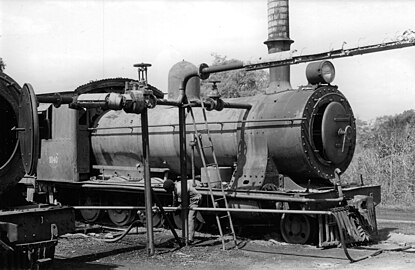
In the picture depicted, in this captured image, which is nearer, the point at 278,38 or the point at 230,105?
the point at 230,105

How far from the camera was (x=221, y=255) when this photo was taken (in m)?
8.80

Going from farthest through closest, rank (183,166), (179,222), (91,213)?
(91,213)
(179,222)
(183,166)

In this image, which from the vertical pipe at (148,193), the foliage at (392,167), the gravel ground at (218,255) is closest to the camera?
the gravel ground at (218,255)

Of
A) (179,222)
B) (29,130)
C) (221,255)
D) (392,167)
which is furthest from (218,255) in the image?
(392,167)

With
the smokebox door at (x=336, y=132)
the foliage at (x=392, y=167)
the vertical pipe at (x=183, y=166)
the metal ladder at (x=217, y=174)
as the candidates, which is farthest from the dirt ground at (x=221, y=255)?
the foliage at (x=392, y=167)

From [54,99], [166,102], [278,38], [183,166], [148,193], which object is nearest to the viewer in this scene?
[54,99]

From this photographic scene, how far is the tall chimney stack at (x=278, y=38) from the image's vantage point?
1080 centimetres

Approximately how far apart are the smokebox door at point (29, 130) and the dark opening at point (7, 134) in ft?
0.89

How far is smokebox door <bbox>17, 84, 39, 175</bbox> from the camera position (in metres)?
6.75

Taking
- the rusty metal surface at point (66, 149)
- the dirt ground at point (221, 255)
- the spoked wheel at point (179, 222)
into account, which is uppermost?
the rusty metal surface at point (66, 149)

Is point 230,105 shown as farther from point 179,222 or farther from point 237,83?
point 237,83

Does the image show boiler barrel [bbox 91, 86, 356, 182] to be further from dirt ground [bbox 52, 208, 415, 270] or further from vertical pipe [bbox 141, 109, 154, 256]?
vertical pipe [bbox 141, 109, 154, 256]

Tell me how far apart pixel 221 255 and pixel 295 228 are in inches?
62.4

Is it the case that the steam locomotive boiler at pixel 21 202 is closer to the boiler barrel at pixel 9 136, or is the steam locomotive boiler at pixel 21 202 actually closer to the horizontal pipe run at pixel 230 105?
the boiler barrel at pixel 9 136
